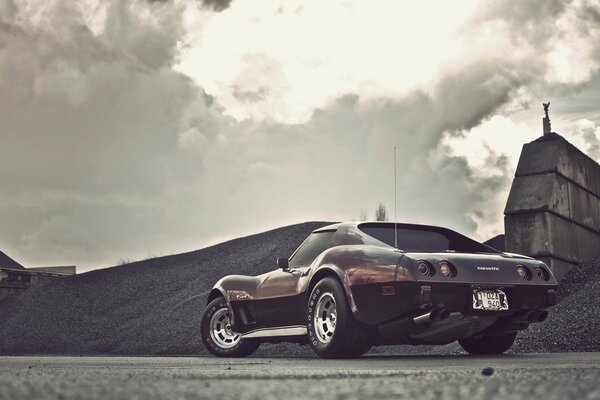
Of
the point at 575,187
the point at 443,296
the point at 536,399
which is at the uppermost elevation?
the point at 575,187

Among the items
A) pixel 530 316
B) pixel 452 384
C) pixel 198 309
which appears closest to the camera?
pixel 452 384

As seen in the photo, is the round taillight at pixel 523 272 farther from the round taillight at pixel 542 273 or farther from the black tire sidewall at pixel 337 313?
the black tire sidewall at pixel 337 313

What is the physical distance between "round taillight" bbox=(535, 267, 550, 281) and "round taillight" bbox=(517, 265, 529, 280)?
133mm

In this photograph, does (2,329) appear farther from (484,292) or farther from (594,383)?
(594,383)

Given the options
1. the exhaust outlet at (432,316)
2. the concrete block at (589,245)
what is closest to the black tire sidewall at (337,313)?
the exhaust outlet at (432,316)

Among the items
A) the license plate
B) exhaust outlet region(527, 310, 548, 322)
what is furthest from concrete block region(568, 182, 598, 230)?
the license plate

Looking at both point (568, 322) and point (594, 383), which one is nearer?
point (594, 383)

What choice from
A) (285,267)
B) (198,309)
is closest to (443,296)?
(285,267)

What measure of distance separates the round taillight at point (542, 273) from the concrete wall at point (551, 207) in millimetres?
6211

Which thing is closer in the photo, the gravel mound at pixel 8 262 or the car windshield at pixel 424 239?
the car windshield at pixel 424 239

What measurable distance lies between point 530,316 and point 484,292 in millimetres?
710

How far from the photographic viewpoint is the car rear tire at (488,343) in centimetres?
897

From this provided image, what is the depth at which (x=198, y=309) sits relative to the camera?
18750mm

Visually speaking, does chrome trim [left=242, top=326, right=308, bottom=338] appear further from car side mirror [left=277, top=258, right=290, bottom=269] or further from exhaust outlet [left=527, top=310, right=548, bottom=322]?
exhaust outlet [left=527, top=310, right=548, bottom=322]
